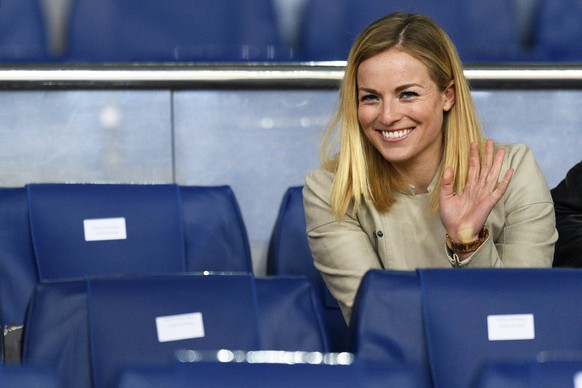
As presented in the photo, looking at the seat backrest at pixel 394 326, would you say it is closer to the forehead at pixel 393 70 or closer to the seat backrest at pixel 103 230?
the forehead at pixel 393 70

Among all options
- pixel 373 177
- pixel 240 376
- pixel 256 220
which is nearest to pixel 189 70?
pixel 256 220

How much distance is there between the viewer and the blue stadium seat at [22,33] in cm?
284

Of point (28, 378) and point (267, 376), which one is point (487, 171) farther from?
point (28, 378)

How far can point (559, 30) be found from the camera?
2994 millimetres

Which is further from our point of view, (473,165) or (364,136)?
(364,136)

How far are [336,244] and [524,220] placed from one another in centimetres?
37

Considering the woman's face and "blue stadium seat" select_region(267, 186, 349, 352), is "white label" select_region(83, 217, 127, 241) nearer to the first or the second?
"blue stadium seat" select_region(267, 186, 349, 352)

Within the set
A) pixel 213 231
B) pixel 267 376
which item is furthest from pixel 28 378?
pixel 213 231

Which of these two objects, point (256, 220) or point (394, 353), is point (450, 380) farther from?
point (256, 220)

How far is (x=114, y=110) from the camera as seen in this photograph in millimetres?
2965

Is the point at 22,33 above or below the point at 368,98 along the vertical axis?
above

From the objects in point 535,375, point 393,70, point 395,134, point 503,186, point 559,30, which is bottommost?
point 535,375

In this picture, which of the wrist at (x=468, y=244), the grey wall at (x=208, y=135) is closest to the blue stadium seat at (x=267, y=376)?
the wrist at (x=468, y=244)

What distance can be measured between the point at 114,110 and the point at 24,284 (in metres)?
0.75
